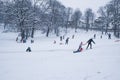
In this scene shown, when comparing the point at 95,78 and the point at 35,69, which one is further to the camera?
the point at 35,69

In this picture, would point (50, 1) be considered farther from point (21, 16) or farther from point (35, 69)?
point (35, 69)

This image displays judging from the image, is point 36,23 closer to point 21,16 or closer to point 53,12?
point 21,16

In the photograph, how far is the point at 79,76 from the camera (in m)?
8.10

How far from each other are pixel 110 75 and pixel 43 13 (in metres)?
36.2

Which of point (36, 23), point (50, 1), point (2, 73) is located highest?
point (50, 1)

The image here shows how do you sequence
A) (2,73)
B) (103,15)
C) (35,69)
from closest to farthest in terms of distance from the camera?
(2,73) < (35,69) < (103,15)

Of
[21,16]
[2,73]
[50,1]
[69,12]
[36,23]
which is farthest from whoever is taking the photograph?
[69,12]

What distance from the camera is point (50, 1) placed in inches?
1821

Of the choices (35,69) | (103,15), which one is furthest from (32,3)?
(35,69)

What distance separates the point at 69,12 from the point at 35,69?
6366cm

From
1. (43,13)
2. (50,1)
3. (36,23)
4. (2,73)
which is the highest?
(50,1)

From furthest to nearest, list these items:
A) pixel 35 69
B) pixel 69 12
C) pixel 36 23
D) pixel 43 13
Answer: pixel 69 12, pixel 43 13, pixel 36 23, pixel 35 69

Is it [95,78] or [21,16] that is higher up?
[21,16]

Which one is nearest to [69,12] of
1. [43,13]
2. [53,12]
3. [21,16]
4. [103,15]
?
[103,15]
